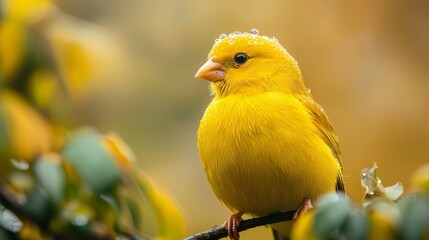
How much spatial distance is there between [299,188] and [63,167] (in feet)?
4.05

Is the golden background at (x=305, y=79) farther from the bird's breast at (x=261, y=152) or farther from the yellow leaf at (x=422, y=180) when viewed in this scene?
the yellow leaf at (x=422, y=180)

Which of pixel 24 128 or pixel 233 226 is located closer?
pixel 24 128

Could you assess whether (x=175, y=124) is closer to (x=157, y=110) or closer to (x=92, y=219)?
(x=157, y=110)

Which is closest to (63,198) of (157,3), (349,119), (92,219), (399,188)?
(92,219)

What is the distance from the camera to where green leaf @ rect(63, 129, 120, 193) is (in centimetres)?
146

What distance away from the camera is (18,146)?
4.61ft

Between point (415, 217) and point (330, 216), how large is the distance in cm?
16

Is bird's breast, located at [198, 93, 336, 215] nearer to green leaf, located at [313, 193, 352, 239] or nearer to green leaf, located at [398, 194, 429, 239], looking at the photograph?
green leaf, located at [313, 193, 352, 239]

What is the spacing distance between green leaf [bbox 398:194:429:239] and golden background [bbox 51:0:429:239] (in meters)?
2.89

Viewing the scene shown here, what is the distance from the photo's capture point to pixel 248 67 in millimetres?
2922

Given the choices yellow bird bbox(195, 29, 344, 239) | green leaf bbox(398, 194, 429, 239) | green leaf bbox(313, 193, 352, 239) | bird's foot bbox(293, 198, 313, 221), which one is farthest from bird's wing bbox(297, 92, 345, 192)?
green leaf bbox(398, 194, 429, 239)

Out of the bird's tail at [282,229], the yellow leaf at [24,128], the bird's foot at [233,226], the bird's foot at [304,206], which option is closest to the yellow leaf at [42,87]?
the yellow leaf at [24,128]

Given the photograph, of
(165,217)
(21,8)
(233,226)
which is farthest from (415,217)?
(233,226)

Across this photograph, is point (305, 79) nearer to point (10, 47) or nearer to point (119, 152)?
point (119, 152)
